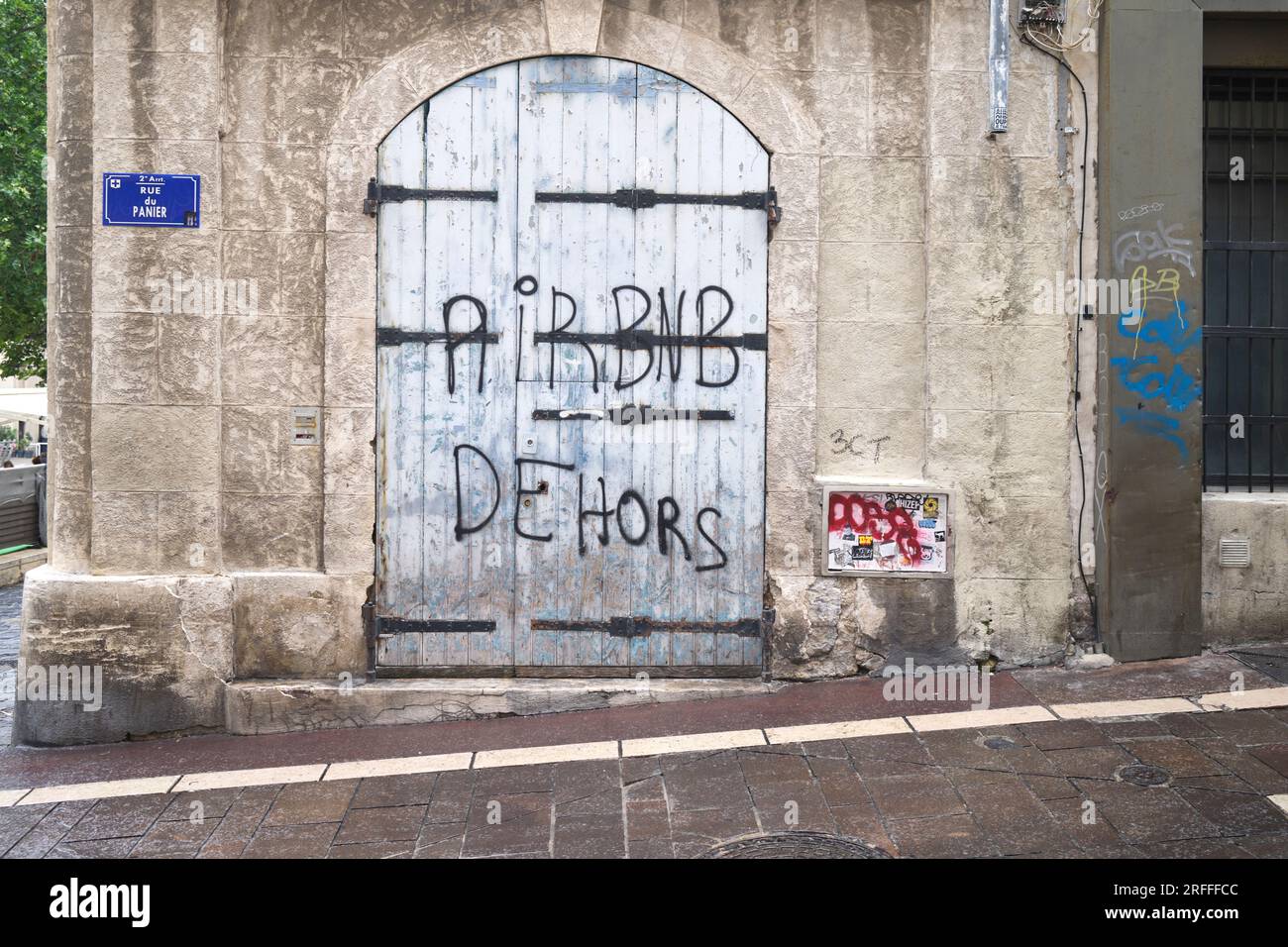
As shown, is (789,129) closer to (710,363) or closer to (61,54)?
(710,363)

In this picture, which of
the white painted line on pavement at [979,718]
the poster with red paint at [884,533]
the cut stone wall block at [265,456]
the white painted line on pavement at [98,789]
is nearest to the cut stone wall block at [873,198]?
the poster with red paint at [884,533]

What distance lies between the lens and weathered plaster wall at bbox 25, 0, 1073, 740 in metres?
6.23

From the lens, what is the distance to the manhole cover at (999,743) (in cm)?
542

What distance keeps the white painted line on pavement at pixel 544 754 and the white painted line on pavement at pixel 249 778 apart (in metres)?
0.81

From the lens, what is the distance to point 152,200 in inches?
245

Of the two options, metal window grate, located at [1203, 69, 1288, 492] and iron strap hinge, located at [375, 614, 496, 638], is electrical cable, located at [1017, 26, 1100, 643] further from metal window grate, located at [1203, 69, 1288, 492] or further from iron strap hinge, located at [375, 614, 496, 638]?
iron strap hinge, located at [375, 614, 496, 638]

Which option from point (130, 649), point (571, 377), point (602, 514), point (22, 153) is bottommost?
point (130, 649)

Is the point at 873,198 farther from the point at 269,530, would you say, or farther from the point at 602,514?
the point at 269,530

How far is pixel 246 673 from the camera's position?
636 cm

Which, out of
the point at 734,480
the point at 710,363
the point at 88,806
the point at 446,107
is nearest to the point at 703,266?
the point at 710,363

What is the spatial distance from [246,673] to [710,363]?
3.19 m

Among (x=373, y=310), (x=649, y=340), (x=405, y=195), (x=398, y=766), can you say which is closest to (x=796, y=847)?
(x=398, y=766)

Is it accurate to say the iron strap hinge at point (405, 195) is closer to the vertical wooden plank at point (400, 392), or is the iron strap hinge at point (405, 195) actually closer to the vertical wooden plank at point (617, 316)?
the vertical wooden plank at point (400, 392)

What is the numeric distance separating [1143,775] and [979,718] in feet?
3.21
